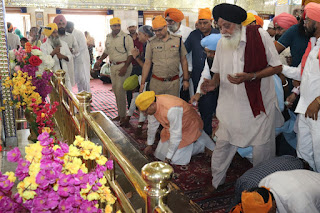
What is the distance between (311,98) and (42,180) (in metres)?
2.23

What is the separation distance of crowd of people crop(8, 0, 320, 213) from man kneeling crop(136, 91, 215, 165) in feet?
0.04

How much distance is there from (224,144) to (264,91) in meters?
0.57

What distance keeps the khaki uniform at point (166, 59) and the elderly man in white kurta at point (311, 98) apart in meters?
1.75

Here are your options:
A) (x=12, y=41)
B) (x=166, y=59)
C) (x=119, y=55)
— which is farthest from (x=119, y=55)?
(x=12, y=41)

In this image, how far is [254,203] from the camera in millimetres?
1590

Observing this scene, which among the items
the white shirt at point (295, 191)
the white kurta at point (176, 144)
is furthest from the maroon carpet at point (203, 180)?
the white shirt at point (295, 191)

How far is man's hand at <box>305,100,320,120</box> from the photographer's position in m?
2.30

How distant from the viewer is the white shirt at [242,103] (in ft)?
8.32

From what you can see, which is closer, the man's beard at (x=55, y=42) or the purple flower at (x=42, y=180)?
the purple flower at (x=42, y=180)

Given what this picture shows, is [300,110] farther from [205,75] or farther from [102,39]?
[102,39]

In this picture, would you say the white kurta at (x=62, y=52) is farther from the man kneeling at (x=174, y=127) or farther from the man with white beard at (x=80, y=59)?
the man kneeling at (x=174, y=127)

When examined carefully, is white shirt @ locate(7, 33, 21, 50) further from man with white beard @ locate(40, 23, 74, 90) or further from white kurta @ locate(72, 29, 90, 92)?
man with white beard @ locate(40, 23, 74, 90)

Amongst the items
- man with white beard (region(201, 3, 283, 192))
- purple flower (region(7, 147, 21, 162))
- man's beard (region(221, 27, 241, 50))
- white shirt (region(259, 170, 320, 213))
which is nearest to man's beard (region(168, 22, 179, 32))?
man with white beard (region(201, 3, 283, 192))

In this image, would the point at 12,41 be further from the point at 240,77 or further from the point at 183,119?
the point at 240,77
